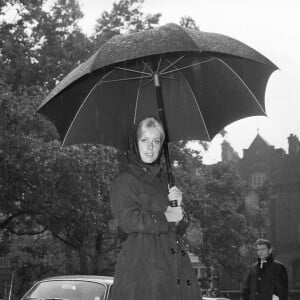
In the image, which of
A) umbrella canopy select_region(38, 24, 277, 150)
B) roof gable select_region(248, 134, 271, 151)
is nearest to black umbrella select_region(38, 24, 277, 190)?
umbrella canopy select_region(38, 24, 277, 150)

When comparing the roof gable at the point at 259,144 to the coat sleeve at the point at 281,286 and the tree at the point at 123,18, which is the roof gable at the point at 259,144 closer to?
the tree at the point at 123,18

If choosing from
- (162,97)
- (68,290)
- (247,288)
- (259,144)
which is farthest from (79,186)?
(259,144)

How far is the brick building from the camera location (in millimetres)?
47844

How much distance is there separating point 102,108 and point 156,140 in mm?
1044

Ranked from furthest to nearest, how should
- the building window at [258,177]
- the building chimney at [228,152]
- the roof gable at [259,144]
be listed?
the building chimney at [228,152] → the roof gable at [259,144] → the building window at [258,177]

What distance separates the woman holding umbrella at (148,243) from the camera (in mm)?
4164

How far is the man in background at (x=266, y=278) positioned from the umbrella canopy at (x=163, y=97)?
147 inches

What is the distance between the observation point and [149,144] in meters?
4.63

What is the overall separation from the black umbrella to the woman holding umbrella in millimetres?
991

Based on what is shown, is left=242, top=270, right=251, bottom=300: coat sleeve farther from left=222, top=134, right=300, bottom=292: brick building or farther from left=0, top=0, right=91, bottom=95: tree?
left=222, top=134, right=300, bottom=292: brick building

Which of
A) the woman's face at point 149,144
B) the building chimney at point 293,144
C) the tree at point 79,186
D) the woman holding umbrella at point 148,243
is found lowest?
the woman holding umbrella at point 148,243

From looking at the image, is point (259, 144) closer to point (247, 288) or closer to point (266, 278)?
point (247, 288)

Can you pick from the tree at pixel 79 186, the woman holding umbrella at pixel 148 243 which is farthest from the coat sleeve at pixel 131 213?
the tree at pixel 79 186

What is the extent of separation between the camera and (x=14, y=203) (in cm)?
2030
